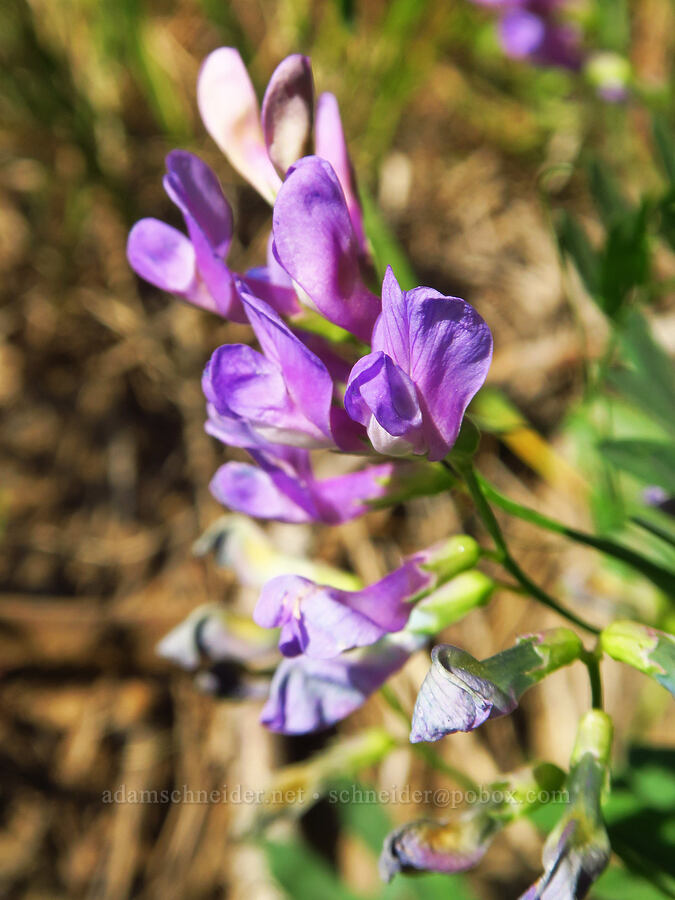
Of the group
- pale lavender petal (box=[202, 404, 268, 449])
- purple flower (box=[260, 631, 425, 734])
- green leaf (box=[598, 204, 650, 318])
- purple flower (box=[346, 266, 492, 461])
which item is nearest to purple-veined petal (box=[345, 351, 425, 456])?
purple flower (box=[346, 266, 492, 461])

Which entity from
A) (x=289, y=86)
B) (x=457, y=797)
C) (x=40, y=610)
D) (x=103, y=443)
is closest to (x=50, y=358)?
(x=103, y=443)

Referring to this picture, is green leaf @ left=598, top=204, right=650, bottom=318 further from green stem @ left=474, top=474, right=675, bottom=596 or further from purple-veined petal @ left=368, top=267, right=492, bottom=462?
purple-veined petal @ left=368, top=267, right=492, bottom=462

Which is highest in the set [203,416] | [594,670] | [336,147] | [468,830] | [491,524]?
[336,147]

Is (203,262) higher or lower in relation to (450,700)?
higher

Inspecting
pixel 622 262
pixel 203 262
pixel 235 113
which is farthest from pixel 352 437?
pixel 622 262

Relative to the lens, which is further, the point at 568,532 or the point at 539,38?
the point at 539,38

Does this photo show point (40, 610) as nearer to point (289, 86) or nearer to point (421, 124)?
point (289, 86)

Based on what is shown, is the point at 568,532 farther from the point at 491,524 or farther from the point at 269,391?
the point at 269,391

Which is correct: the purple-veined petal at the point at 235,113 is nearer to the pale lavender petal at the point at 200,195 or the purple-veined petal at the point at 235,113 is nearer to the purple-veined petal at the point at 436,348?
the pale lavender petal at the point at 200,195
